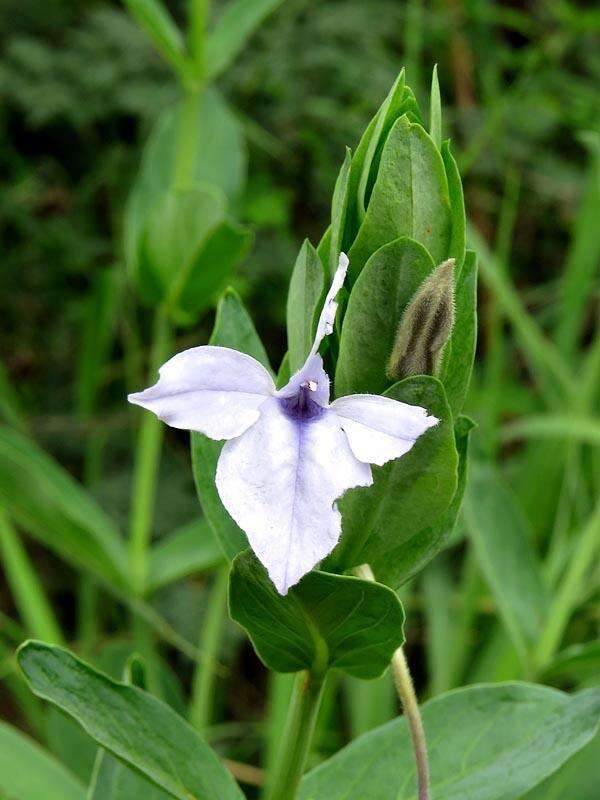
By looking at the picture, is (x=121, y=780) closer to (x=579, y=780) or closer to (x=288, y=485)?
(x=288, y=485)

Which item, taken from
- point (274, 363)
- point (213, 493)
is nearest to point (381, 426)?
point (213, 493)

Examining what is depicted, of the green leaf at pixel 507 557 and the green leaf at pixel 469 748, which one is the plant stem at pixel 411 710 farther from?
the green leaf at pixel 507 557

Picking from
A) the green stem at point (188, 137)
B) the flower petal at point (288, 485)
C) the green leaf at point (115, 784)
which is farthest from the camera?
the green stem at point (188, 137)

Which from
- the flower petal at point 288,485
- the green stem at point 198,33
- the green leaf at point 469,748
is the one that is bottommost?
the green leaf at point 469,748

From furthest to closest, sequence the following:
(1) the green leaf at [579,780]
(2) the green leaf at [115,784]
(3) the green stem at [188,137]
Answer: (3) the green stem at [188,137] < (1) the green leaf at [579,780] < (2) the green leaf at [115,784]

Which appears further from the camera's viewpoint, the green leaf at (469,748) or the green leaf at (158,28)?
the green leaf at (158,28)

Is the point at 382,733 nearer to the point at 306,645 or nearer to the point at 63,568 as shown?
the point at 306,645

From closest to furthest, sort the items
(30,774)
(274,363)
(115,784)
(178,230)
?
(115,784) < (30,774) < (178,230) < (274,363)

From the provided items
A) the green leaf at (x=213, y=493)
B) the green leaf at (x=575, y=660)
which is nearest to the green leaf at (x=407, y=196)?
the green leaf at (x=213, y=493)

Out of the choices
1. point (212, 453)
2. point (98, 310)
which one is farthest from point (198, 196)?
point (212, 453)
